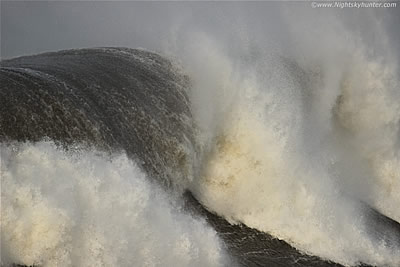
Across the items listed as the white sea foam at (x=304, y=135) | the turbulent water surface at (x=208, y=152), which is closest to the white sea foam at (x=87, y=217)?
the turbulent water surface at (x=208, y=152)

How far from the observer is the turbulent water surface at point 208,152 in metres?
7.20

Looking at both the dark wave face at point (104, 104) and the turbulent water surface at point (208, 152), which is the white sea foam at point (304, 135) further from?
the dark wave face at point (104, 104)

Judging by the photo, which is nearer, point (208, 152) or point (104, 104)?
point (104, 104)

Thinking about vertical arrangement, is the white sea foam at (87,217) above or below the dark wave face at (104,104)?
below

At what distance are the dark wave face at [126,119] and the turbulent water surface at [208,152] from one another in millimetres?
29

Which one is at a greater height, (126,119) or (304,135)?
(304,135)

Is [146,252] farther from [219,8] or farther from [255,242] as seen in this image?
[219,8]

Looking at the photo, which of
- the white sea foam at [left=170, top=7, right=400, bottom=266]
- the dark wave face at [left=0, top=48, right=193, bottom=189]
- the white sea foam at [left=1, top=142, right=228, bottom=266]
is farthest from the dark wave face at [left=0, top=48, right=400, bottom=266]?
the white sea foam at [left=170, top=7, right=400, bottom=266]

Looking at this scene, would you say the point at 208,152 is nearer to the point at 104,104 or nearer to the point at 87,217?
the point at 104,104

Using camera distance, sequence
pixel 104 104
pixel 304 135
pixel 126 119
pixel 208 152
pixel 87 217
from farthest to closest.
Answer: pixel 304 135
pixel 208 152
pixel 126 119
pixel 104 104
pixel 87 217

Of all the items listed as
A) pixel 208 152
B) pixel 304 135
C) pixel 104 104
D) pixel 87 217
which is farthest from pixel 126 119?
pixel 304 135

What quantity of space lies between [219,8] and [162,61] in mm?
6096

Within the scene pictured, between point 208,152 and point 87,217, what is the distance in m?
4.38

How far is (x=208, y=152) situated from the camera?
11.3 metres
